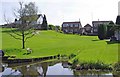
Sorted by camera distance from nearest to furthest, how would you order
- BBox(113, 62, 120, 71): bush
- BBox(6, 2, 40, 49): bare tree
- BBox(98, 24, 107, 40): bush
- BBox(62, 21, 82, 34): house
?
BBox(113, 62, 120, 71): bush, BBox(6, 2, 40, 49): bare tree, BBox(98, 24, 107, 40): bush, BBox(62, 21, 82, 34): house

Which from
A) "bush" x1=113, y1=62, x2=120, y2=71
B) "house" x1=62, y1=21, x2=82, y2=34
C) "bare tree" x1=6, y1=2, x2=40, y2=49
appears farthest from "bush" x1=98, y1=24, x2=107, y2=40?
"house" x1=62, y1=21, x2=82, y2=34

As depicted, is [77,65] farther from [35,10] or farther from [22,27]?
[35,10]

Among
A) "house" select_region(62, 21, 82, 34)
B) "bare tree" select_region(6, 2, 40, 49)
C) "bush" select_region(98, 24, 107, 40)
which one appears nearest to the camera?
"bare tree" select_region(6, 2, 40, 49)

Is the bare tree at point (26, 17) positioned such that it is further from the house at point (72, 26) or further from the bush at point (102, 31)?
the house at point (72, 26)

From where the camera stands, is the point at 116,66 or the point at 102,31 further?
the point at 102,31

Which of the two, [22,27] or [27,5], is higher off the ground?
[27,5]

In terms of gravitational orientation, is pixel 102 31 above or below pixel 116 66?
above

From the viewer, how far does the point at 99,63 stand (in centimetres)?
2830

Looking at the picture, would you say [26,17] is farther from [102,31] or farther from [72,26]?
[72,26]

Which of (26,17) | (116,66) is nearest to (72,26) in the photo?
(26,17)

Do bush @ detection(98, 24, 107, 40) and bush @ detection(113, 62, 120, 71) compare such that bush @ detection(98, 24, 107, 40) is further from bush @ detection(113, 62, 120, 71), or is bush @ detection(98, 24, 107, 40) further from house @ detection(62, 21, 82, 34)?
house @ detection(62, 21, 82, 34)

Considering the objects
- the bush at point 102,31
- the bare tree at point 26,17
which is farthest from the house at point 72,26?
the bare tree at point 26,17

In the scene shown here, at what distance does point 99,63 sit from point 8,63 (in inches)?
590

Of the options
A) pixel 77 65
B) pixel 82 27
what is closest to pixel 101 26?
pixel 77 65
